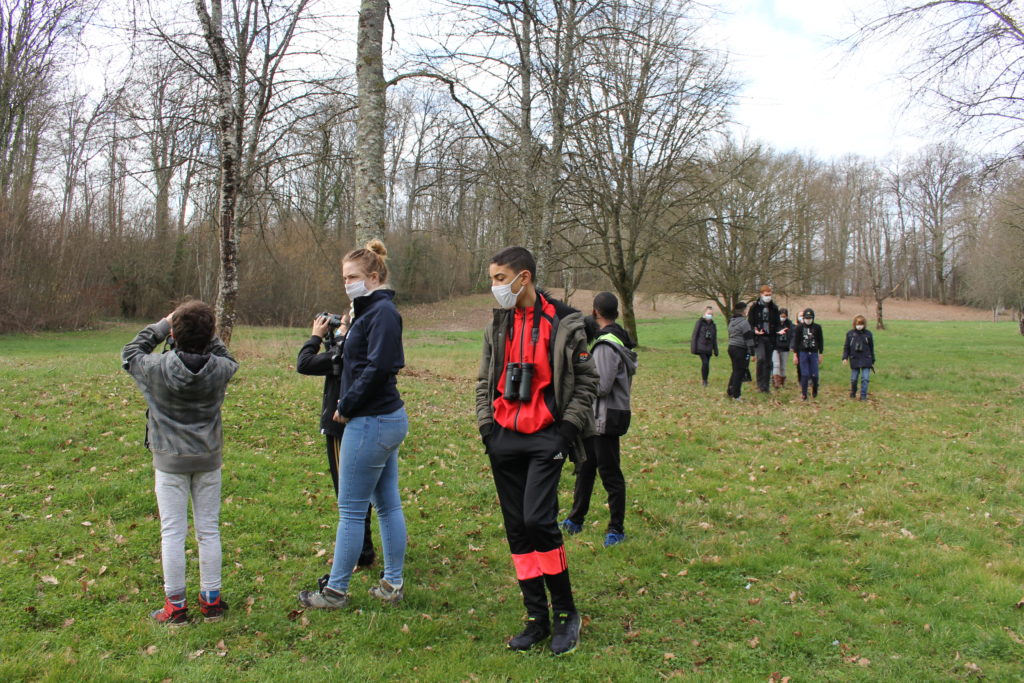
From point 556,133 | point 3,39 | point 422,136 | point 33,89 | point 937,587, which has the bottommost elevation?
point 937,587

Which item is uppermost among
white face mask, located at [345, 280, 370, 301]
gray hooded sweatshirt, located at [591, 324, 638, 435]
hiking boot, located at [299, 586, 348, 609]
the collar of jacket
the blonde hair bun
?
the blonde hair bun

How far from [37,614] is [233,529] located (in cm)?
156

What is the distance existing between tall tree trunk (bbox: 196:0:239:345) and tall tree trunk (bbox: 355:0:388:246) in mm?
5596

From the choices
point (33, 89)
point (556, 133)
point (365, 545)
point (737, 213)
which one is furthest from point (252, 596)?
point (33, 89)

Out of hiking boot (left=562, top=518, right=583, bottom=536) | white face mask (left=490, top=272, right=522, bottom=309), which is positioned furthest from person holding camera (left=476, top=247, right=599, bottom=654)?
hiking boot (left=562, top=518, right=583, bottom=536)

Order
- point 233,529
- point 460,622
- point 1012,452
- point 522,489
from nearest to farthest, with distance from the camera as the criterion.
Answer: point 522,489
point 460,622
point 233,529
point 1012,452

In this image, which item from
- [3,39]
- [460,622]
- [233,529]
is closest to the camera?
[460,622]

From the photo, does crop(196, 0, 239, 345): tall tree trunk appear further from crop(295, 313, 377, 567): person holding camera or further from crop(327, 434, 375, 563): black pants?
crop(295, 313, 377, 567): person holding camera

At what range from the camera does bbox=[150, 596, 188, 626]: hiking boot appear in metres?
3.63

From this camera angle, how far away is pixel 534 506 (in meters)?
3.43

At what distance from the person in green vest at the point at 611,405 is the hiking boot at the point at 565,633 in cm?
159

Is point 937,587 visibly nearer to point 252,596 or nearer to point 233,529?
point 252,596

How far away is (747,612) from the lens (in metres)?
4.10

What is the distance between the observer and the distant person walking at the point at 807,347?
43.5 feet
